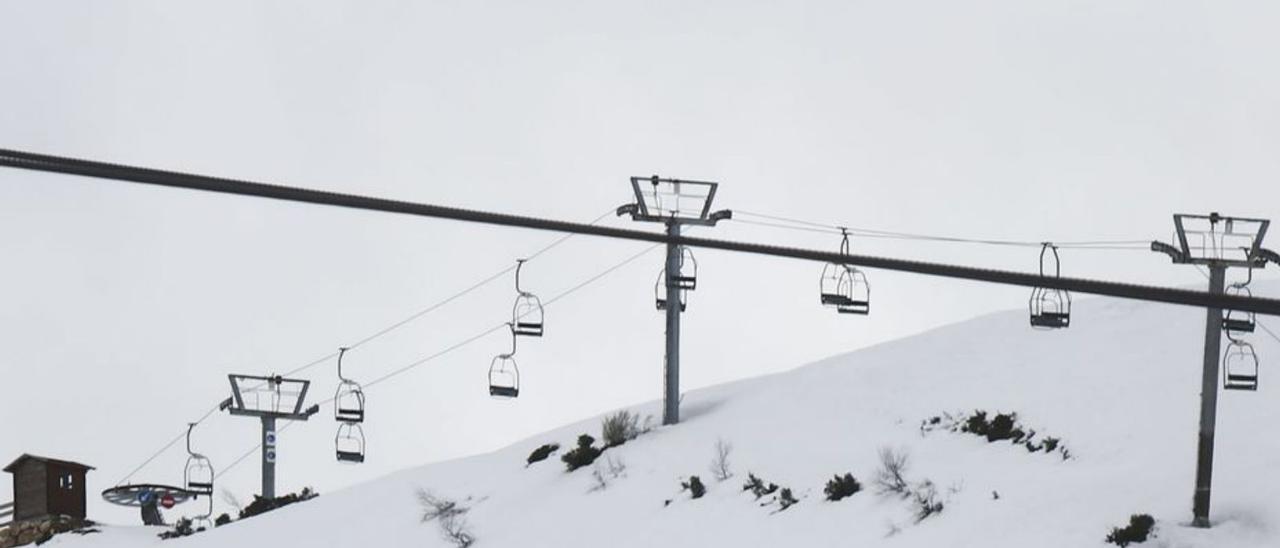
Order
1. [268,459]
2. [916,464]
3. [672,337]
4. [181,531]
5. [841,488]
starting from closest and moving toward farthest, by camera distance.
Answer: [841,488] → [916,464] → [672,337] → [268,459] → [181,531]

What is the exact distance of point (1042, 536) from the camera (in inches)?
1435

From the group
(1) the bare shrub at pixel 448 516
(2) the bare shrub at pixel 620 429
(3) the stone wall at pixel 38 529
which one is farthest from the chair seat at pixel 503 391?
(3) the stone wall at pixel 38 529

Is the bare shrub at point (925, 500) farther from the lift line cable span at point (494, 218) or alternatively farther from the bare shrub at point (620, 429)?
the lift line cable span at point (494, 218)

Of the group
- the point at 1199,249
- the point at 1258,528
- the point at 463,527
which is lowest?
the point at 463,527

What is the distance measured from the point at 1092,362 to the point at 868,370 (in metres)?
6.35

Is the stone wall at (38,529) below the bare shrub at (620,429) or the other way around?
below

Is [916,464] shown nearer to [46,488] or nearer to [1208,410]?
[1208,410]

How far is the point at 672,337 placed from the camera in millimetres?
51594

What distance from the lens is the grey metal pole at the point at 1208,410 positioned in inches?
1362

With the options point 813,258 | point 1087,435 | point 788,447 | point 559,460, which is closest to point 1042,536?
point 1087,435

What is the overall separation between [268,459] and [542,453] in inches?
290

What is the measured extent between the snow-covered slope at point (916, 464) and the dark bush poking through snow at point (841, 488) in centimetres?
30

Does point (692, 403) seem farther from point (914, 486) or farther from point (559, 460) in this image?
point (914, 486)

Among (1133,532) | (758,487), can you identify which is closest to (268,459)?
(758,487)
